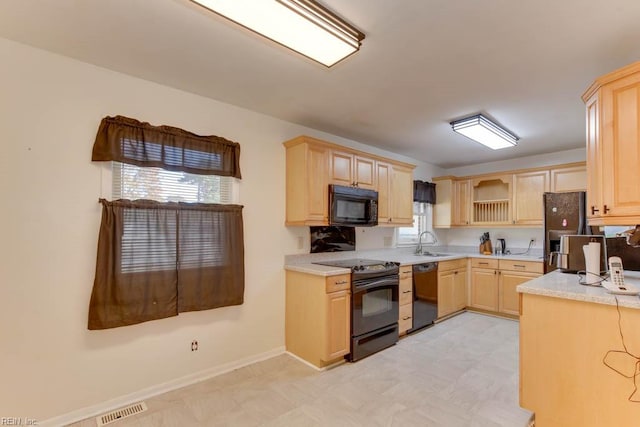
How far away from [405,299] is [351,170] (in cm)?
172

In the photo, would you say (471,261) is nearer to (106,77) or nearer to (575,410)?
(575,410)

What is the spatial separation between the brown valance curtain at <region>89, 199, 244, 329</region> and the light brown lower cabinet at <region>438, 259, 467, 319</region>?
2873mm

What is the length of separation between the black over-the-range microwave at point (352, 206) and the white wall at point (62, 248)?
5.12 feet

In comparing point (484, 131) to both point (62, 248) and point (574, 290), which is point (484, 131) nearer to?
point (574, 290)

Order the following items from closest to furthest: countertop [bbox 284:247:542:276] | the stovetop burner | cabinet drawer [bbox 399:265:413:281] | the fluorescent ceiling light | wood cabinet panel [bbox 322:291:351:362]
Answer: the fluorescent ceiling light
wood cabinet panel [bbox 322:291:351:362]
countertop [bbox 284:247:542:276]
the stovetop burner
cabinet drawer [bbox 399:265:413:281]

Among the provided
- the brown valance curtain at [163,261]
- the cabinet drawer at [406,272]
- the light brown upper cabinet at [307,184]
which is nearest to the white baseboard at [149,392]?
the brown valance curtain at [163,261]

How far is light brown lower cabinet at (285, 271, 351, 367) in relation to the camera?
281 cm

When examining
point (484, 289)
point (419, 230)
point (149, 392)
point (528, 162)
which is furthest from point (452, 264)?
point (149, 392)

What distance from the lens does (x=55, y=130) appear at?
209cm

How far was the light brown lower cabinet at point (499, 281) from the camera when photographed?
4254 millimetres

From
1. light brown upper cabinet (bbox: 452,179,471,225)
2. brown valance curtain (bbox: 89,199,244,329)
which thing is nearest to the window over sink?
light brown upper cabinet (bbox: 452,179,471,225)

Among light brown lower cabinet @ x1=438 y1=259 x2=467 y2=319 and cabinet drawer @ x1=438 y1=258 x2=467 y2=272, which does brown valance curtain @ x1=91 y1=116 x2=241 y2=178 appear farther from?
light brown lower cabinet @ x1=438 y1=259 x2=467 y2=319

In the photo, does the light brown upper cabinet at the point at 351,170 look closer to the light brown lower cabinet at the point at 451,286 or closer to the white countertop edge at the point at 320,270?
the white countertop edge at the point at 320,270

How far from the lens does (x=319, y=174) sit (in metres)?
3.17
